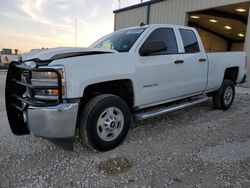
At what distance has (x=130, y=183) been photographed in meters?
2.81

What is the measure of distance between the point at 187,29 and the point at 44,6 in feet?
36.1

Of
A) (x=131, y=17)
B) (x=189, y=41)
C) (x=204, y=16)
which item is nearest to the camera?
(x=189, y=41)

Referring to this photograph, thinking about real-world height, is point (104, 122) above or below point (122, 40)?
below

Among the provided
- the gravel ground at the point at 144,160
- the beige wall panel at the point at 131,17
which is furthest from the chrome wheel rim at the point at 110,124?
the beige wall panel at the point at 131,17

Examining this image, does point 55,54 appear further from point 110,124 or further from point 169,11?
point 169,11

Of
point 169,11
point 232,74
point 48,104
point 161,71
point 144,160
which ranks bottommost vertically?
point 144,160

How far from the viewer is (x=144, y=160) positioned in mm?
3367

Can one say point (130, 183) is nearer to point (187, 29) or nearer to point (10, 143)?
point (10, 143)

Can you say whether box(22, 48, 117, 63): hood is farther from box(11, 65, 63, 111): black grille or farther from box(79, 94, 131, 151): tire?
box(79, 94, 131, 151): tire

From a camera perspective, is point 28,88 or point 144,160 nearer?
Result: point 28,88

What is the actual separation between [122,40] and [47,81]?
186 cm

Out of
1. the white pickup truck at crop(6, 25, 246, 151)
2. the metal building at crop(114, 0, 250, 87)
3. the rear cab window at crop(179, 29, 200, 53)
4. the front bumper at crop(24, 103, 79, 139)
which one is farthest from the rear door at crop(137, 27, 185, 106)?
the metal building at crop(114, 0, 250, 87)

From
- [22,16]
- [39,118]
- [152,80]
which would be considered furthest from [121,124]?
[22,16]

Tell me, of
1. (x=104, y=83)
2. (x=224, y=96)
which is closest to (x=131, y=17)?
(x=224, y=96)
